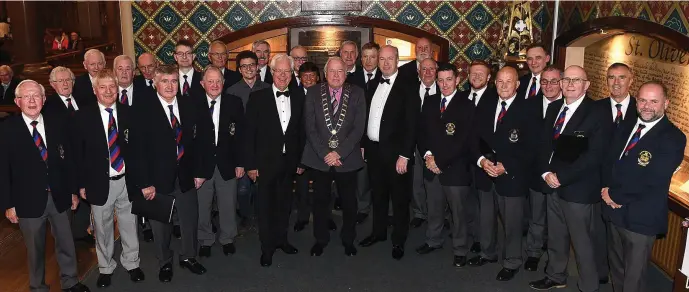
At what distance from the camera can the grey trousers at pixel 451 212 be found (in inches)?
196

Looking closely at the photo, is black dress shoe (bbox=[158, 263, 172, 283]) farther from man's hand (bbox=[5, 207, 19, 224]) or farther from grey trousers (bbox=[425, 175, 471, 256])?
grey trousers (bbox=[425, 175, 471, 256])

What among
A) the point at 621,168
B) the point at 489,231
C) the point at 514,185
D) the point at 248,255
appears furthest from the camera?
the point at 248,255

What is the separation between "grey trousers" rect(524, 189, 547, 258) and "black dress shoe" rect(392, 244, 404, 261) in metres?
1.08

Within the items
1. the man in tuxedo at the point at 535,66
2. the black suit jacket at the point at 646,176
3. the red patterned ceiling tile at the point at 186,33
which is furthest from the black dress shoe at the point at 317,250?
the red patterned ceiling tile at the point at 186,33

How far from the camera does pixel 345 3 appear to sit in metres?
8.35

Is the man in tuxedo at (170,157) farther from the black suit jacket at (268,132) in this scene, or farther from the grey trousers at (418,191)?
the grey trousers at (418,191)

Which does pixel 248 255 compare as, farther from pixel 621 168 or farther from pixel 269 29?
pixel 269 29

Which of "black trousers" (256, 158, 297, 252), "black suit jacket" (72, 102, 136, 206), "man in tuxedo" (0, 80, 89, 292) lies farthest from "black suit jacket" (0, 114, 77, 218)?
"black trousers" (256, 158, 297, 252)

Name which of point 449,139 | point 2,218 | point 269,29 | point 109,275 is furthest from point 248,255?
point 269,29

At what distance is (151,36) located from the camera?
845 cm

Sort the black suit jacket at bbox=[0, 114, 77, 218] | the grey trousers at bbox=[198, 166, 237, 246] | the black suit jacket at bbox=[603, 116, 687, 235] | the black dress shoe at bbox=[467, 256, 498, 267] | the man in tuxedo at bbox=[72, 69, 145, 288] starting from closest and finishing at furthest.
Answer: the black suit jacket at bbox=[603, 116, 687, 235] → the black suit jacket at bbox=[0, 114, 77, 218] → the man in tuxedo at bbox=[72, 69, 145, 288] → the black dress shoe at bbox=[467, 256, 498, 267] → the grey trousers at bbox=[198, 166, 237, 246]

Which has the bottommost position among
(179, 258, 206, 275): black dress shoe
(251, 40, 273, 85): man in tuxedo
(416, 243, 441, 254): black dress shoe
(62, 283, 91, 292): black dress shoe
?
(62, 283, 91, 292): black dress shoe

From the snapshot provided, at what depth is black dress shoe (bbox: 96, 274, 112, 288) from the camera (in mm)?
4680

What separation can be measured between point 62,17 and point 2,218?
62.6 ft
